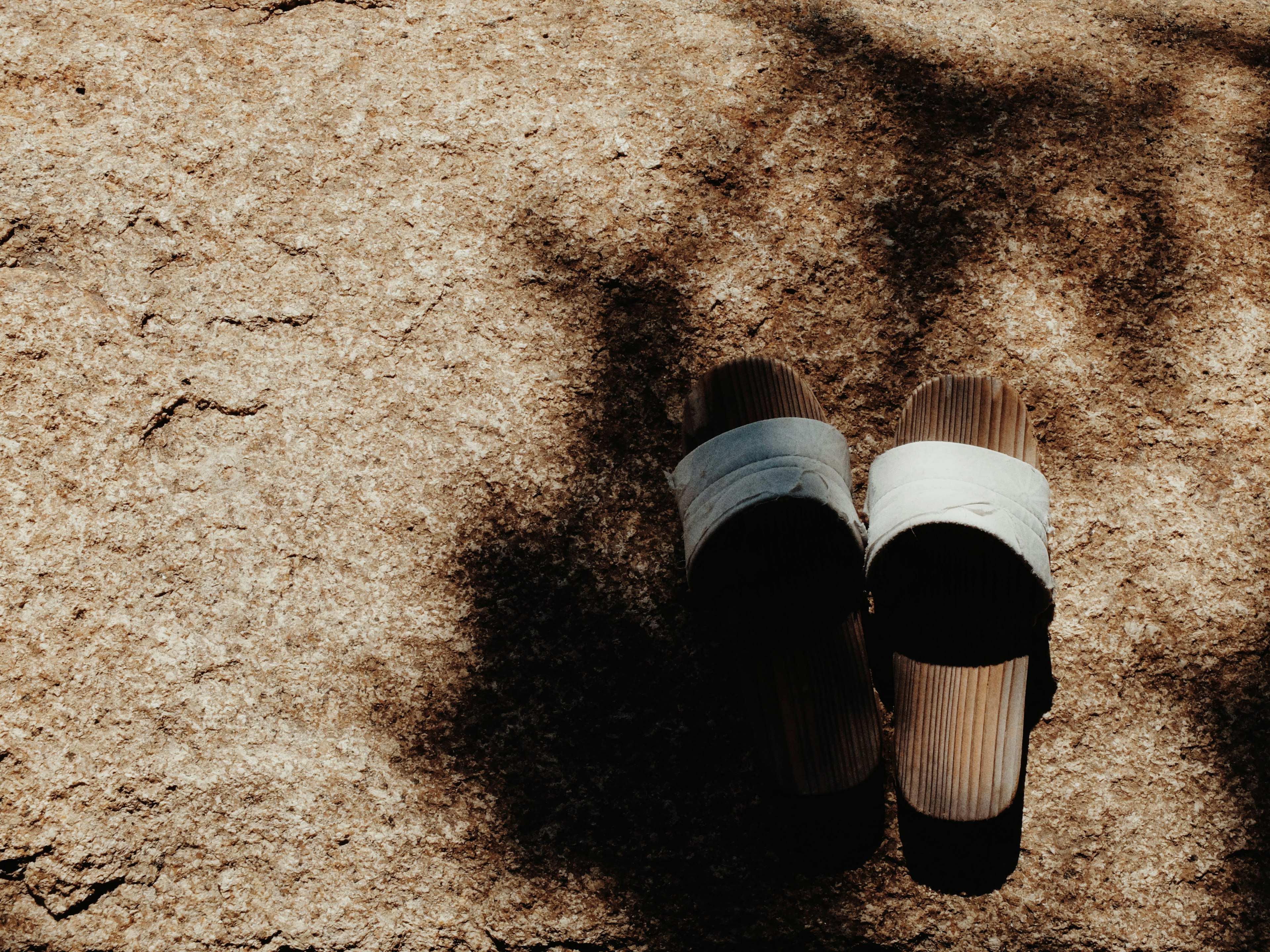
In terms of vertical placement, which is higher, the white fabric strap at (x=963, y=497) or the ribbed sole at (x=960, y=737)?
the white fabric strap at (x=963, y=497)

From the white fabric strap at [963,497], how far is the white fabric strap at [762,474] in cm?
5

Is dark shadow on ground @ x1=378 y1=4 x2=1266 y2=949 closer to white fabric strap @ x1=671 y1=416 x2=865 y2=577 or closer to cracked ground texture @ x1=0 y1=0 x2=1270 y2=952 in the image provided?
cracked ground texture @ x1=0 y1=0 x2=1270 y2=952

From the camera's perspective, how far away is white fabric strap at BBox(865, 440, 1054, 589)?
1.05 m

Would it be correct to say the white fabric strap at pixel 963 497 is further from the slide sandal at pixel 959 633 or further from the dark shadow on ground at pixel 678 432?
the dark shadow on ground at pixel 678 432

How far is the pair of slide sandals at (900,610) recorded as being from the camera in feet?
3.53

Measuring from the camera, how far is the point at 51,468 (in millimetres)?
1251

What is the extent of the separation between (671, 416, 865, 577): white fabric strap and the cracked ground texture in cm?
13

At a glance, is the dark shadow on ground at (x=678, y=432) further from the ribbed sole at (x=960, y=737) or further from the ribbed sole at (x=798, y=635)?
the ribbed sole at (x=960, y=737)

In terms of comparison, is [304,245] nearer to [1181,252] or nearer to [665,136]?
[665,136]

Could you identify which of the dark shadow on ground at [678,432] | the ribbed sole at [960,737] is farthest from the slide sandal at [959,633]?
the dark shadow on ground at [678,432]

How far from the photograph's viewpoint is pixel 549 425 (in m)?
1.32

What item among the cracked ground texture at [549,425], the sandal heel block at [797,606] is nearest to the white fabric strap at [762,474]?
the sandal heel block at [797,606]

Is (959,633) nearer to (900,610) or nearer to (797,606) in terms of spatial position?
(900,610)

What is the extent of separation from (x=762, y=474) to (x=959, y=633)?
317mm
